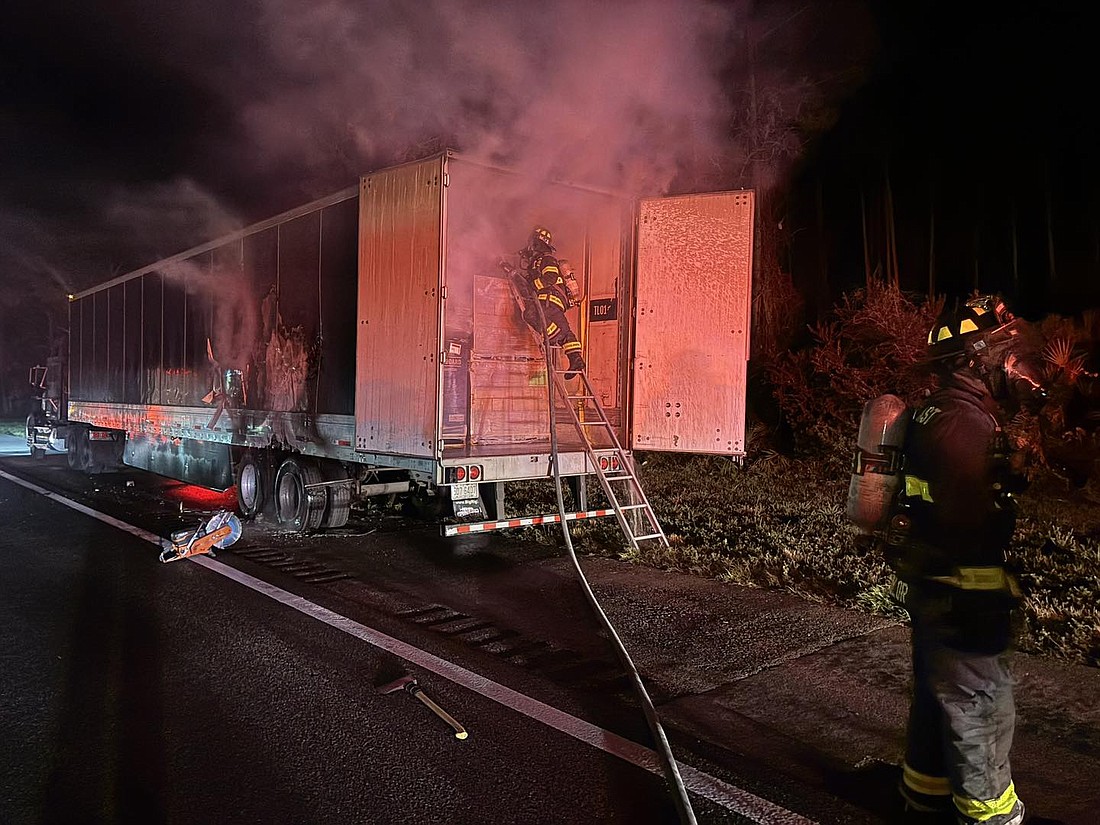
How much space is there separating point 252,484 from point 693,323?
557 centimetres

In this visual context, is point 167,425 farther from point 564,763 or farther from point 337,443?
point 564,763

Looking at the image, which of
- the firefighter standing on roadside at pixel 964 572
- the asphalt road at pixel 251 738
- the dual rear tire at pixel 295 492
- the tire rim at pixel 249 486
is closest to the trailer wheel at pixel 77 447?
the tire rim at pixel 249 486

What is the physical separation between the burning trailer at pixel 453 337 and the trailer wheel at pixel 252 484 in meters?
0.03

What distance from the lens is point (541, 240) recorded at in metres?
7.63

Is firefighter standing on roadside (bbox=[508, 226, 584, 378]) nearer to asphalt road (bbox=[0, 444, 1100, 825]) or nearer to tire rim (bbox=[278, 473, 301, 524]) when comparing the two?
asphalt road (bbox=[0, 444, 1100, 825])

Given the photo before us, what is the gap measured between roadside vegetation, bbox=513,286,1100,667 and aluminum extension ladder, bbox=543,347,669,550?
0.27 metres

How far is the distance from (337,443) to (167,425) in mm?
5246

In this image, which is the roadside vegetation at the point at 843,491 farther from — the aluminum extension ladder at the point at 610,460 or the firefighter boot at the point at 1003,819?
the firefighter boot at the point at 1003,819

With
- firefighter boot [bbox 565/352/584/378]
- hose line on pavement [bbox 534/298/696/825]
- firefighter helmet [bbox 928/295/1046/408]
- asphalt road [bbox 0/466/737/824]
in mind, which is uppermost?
firefighter boot [bbox 565/352/584/378]

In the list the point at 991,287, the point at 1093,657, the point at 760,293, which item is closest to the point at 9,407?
the point at 760,293

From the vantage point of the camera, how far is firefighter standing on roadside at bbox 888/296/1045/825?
2605mm

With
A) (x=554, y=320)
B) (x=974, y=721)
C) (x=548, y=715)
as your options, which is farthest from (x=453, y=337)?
(x=974, y=721)

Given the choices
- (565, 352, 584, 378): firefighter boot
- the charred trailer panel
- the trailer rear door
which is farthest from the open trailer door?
the charred trailer panel

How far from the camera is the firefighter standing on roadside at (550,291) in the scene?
7.52 meters
